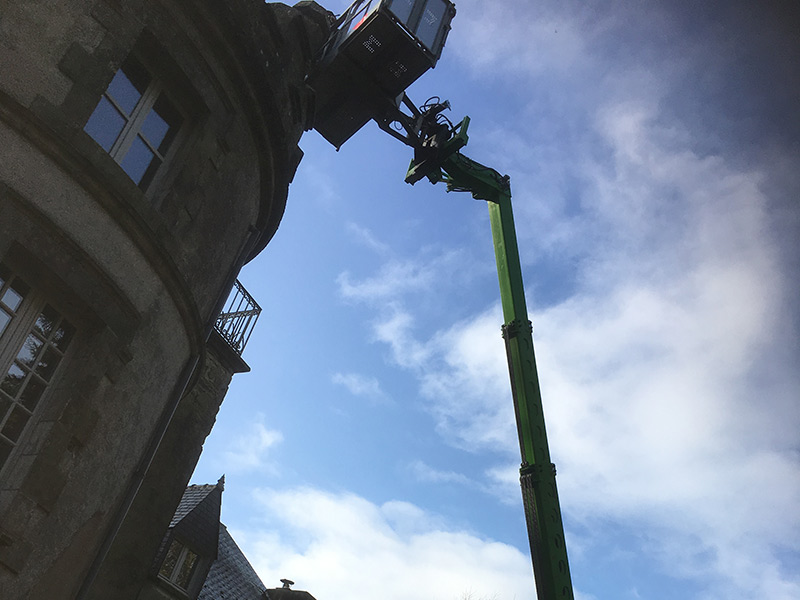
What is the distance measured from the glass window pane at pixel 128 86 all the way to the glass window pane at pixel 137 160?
324 mm

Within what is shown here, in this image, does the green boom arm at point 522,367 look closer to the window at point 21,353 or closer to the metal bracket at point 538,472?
the metal bracket at point 538,472

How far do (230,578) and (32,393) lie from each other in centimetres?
1292

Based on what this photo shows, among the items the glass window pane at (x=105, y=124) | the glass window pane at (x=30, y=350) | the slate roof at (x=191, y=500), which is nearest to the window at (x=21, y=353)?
the glass window pane at (x=30, y=350)

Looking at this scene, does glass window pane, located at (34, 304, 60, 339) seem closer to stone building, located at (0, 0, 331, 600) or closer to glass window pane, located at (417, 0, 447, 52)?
stone building, located at (0, 0, 331, 600)

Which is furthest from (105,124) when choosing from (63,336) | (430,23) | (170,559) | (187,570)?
(187,570)

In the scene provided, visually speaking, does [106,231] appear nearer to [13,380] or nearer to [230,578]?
[13,380]

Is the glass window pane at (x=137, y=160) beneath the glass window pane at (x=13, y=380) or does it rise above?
above

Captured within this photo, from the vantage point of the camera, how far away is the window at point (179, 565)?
495 inches

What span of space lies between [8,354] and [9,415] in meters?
0.50

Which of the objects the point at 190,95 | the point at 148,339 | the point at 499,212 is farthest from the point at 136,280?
the point at 499,212

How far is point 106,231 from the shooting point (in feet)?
18.9

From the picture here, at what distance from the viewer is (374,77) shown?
12.9 meters

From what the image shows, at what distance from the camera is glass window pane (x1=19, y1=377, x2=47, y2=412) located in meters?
5.44

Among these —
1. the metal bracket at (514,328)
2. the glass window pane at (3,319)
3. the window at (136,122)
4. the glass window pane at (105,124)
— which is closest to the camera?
the glass window pane at (3,319)
